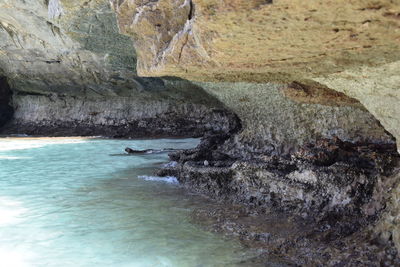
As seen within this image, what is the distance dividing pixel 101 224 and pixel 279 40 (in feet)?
7.27

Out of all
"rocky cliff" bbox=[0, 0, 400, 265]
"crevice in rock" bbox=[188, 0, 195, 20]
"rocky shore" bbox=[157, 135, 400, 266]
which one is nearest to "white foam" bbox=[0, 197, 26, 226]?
"rocky shore" bbox=[157, 135, 400, 266]

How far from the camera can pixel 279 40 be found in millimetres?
1954

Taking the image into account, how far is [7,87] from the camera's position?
1523 cm

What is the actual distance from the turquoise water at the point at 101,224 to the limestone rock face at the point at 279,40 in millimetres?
1272

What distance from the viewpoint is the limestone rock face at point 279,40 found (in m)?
1.64

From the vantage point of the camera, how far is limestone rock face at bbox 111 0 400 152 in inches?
64.5

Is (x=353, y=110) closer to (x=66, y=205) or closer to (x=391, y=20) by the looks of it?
(x=391, y=20)

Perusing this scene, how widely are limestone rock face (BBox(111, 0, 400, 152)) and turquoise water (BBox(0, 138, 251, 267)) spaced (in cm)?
127

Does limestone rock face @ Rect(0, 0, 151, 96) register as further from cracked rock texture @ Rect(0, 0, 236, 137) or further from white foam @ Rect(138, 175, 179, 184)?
white foam @ Rect(138, 175, 179, 184)

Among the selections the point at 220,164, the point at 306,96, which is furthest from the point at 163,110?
the point at 306,96

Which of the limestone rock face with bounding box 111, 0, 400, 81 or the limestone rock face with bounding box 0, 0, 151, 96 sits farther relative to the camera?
the limestone rock face with bounding box 0, 0, 151, 96

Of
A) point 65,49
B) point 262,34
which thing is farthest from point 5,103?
point 262,34

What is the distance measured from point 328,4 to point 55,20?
24.2 ft

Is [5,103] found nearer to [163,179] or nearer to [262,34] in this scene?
[163,179]
